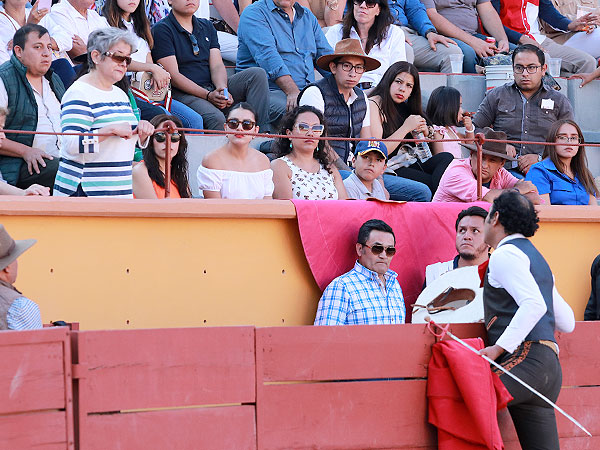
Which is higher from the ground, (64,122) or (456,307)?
(64,122)

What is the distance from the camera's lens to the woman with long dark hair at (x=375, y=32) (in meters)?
8.82

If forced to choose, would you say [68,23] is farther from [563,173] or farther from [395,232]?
[563,173]

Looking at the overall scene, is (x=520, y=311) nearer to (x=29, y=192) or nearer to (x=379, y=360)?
(x=379, y=360)

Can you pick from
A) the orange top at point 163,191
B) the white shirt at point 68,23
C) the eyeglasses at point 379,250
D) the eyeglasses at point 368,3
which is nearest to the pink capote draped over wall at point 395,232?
the eyeglasses at point 379,250

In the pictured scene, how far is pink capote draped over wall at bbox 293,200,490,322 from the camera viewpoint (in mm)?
6387

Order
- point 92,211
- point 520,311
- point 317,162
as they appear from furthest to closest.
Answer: point 317,162
point 92,211
point 520,311

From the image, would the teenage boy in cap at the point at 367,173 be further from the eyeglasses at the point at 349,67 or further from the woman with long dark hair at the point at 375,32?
the woman with long dark hair at the point at 375,32

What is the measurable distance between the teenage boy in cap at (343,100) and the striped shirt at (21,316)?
3189 millimetres

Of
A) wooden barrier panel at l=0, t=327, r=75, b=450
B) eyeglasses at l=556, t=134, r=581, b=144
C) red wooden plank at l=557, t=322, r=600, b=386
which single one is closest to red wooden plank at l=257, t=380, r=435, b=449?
red wooden plank at l=557, t=322, r=600, b=386

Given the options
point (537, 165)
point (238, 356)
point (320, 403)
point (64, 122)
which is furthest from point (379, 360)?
point (537, 165)

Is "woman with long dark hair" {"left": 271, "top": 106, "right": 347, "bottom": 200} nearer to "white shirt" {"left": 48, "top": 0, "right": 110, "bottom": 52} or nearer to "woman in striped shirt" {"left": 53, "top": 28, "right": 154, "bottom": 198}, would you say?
"woman in striped shirt" {"left": 53, "top": 28, "right": 154, "bottom": 198}

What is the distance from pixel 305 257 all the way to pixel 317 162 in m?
0.73

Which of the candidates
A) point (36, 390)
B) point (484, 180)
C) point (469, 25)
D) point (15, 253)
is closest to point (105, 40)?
point (15, 253)

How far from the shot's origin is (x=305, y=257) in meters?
6.46
